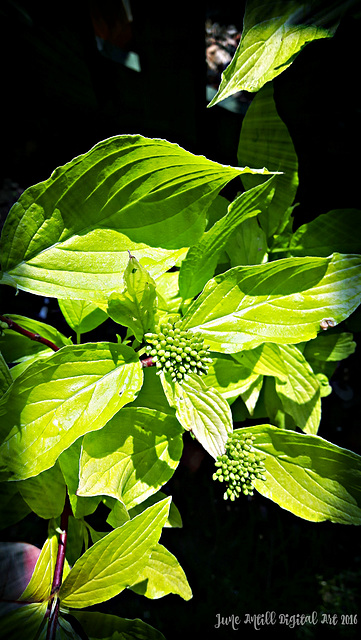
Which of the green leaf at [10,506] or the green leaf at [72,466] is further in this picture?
the green leaf at [10,506]

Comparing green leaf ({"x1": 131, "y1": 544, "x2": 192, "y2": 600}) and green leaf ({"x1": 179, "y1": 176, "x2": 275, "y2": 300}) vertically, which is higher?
green leaf ({"x1": 179, "y1": 176, "x2": 275, "y2": 300})

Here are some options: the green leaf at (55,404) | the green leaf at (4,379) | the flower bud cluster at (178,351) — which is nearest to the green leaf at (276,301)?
the flower bud cluster at (178,351)

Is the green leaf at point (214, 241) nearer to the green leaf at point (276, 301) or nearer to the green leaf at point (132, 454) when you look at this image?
the green leaf at point (276, 301)

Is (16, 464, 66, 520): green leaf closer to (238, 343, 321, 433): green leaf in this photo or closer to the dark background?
(238, 343, 321, 433): green leaf

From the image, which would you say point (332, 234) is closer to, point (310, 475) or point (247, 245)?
point (247, 245)

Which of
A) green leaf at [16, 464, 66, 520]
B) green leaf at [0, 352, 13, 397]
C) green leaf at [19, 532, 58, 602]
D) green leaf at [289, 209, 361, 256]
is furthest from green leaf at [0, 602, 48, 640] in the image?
green leaf at [289, 209, 361, 256]

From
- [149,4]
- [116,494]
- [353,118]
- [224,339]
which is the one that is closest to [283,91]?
[353,118]

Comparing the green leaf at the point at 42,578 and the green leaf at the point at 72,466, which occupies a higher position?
the green leaf at the point at 72,466

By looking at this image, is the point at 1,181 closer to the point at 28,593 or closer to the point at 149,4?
the point at 149,4

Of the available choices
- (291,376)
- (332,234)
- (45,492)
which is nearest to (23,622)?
(45,492)
